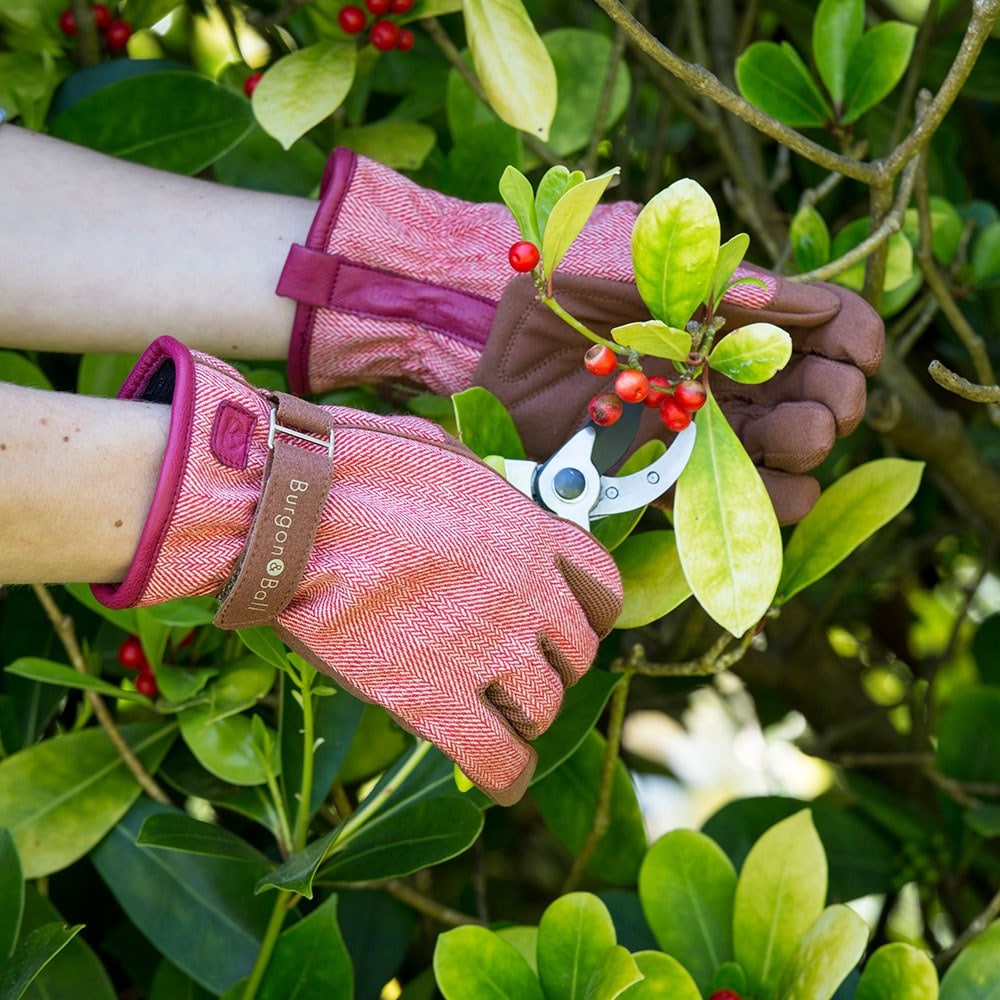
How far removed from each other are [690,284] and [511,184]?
128mm

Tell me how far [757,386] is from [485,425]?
0.75ft

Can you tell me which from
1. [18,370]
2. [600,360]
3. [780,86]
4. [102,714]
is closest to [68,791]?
[102,714]

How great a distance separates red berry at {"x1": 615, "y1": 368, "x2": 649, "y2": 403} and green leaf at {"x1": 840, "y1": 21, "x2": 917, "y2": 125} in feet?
1.40

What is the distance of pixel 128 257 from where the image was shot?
3.49 ft

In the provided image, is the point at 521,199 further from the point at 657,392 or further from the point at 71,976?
the point at 71,976

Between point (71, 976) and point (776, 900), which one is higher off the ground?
point (776, 900)

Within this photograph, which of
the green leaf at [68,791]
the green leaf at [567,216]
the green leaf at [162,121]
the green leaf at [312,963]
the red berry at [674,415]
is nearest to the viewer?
the green leaf at [567,216]

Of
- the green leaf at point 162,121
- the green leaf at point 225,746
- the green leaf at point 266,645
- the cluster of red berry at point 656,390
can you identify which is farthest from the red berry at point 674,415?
the green leaf at point 162,121

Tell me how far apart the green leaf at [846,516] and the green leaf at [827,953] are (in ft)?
0.81

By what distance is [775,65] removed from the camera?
1.11 meters

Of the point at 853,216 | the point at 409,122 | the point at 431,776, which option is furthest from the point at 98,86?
the point at 853,216

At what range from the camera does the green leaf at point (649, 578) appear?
93cm

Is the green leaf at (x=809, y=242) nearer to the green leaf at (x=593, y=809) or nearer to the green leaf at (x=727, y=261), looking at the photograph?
the green leaf at (x=727, y=261)

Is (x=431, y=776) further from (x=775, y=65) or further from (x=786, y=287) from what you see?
(x=775, y=65)
